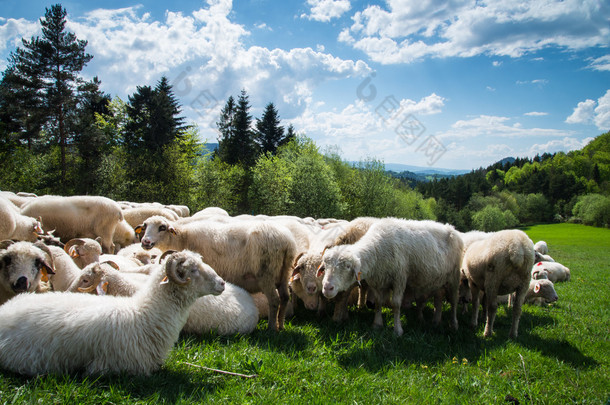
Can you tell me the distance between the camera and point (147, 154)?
3950cm

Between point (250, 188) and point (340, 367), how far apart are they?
42555 mm

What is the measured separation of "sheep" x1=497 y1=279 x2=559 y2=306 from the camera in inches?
356

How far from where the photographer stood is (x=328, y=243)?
7.45 m

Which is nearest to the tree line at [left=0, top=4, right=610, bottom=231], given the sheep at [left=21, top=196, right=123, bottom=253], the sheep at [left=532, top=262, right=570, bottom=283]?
the sheep at [left=21, top=196, right=123, bottom=253]

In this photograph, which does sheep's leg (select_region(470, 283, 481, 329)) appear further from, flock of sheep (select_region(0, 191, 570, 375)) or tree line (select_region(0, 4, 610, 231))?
tree line (select_region(0, 4, 610, 231))

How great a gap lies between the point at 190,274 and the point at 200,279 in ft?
0.45

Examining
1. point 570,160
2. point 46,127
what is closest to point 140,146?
point 46,127

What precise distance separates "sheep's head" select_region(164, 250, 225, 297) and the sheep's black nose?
1.93 meters

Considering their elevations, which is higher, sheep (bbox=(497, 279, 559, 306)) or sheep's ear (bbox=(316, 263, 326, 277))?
sheep's ear (bbox=(316, 263, 326, 277))

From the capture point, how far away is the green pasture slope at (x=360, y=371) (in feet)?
11.1

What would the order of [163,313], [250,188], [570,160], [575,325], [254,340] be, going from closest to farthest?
[163,313], [254,340], [575,325], [250,188], [570,160]

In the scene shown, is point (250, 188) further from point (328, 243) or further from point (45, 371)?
point (45, 371)

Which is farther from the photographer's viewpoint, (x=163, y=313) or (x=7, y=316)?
(x=163, y=313)

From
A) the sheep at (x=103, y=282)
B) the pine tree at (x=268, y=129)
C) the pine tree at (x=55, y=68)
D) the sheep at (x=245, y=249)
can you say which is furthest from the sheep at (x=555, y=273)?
the pine tree at (x=268, y=129)
